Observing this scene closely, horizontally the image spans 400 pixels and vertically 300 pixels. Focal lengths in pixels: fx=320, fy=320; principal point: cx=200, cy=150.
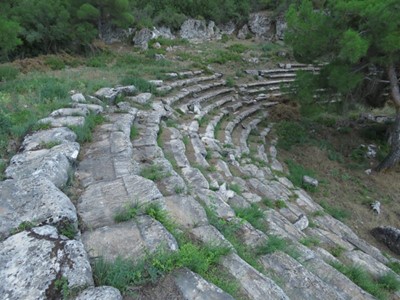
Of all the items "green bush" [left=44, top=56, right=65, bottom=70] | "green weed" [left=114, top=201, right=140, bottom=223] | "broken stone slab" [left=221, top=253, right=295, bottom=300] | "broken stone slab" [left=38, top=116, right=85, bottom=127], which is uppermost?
"broken stone slab" [left=38, top=116, right=85, bottom=127]

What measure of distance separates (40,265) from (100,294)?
0.46 m

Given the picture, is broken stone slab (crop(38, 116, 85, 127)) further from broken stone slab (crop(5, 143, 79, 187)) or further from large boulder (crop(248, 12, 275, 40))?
large boulder (crop(248, 12, 275, 40))

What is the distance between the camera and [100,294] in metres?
1.96

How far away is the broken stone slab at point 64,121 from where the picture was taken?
4557 mm

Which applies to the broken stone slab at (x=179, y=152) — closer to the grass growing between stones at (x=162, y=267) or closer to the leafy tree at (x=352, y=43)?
the grass growing between stones at (x=162, y=267)

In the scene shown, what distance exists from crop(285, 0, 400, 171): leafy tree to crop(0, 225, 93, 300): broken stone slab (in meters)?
6.69

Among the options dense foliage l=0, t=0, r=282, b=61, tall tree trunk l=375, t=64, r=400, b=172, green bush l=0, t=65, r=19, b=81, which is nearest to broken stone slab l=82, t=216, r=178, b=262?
green bush l=0, t=65, r=19, b=81

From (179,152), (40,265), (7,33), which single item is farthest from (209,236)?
(7,33)

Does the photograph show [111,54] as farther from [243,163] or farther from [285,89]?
[243,163]

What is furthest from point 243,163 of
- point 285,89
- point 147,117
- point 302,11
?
point 302,11

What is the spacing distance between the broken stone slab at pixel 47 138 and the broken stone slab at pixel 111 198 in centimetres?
103

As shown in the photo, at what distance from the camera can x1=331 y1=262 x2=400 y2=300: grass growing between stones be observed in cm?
367

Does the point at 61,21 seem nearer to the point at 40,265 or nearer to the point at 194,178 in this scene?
the point at 194,178

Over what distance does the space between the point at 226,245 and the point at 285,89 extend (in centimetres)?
758
